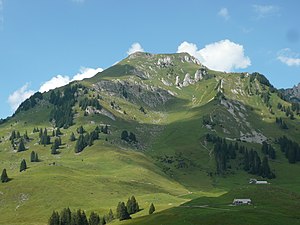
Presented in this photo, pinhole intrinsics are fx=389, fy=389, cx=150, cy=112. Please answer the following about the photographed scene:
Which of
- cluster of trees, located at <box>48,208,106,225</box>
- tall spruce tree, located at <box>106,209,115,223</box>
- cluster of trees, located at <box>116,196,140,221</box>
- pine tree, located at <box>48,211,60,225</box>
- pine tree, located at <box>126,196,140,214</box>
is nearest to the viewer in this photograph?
cluster of trees, located at <box>116,196,140,221</box>

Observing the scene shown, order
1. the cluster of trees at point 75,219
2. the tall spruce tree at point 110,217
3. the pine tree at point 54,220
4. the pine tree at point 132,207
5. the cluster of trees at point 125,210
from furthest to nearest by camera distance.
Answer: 1. the pine tree at point 132,207
2. the tall spruce tree at point 110,217
3. the pine tree at point 54,220
4. the cluster of trees at point 75,219
5. the cluster of trees at point 125,210

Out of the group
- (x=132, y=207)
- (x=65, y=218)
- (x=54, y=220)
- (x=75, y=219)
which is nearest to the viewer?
(x=75, y=219)

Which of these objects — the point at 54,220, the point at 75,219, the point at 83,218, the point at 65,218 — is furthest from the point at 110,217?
the point at 54,220

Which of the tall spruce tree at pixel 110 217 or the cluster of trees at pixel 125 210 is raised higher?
the cluster of trees at pixel 125 210

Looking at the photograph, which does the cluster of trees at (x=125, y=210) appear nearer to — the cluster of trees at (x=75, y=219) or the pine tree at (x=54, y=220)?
the cluster of trees at (x=75, y=219)

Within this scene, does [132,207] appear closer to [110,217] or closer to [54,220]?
[110,217]

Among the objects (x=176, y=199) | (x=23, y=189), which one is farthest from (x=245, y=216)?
(x=23, y=189)

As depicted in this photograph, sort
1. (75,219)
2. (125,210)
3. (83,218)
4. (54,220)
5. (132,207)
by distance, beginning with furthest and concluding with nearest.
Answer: (132,207) → (54,220) → (83,218) → (125,210) → (75,219)

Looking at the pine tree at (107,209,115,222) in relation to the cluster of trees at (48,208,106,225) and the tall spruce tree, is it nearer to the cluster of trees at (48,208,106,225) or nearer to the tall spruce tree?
the tall spruce tree

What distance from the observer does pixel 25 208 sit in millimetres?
159625

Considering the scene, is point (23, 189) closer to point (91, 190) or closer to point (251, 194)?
point (91, 190)

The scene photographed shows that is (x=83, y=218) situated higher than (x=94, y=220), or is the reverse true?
(x=83, y=218)

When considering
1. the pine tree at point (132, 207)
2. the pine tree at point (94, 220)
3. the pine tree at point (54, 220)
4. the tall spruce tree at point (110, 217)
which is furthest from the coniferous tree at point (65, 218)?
the pine tree at point (132, 207)

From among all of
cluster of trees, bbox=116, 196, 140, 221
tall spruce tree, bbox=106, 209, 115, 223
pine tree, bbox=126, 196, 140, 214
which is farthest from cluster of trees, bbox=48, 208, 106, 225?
pine tree, bbox=126, 196, 140, 214
